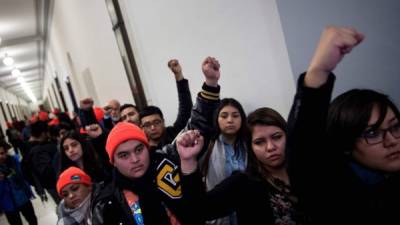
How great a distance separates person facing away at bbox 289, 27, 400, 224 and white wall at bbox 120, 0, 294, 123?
786 millimetres

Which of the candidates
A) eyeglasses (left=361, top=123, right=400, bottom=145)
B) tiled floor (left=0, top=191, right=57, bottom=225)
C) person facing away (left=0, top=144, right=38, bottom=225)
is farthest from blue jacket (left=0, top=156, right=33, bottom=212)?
eyeglasses (left=361, top=123, right=400, bottom=145)

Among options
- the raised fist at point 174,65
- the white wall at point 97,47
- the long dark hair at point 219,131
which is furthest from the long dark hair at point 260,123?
the white wall at point 97,47

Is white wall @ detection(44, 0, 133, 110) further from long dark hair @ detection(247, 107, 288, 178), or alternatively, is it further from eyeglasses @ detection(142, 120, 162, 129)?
long dark hair @ detection(247, 107, 288, 178)

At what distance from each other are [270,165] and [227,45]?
43.8 inches

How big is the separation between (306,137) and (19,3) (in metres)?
9.40

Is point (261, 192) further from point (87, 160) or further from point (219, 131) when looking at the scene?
point (87, 160)

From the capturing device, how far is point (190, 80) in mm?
3064

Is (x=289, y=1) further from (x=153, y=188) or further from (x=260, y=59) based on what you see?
(x=153, y=188)

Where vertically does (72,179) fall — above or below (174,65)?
below

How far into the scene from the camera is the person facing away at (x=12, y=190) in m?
4.60

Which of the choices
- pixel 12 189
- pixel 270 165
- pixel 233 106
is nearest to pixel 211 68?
pixel 233 106

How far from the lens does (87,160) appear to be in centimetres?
320

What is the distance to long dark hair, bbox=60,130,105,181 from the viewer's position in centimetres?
311

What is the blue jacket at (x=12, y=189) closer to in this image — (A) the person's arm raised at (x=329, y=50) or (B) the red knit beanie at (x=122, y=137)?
(B) the red knit beanie at (x=122, y=137)
